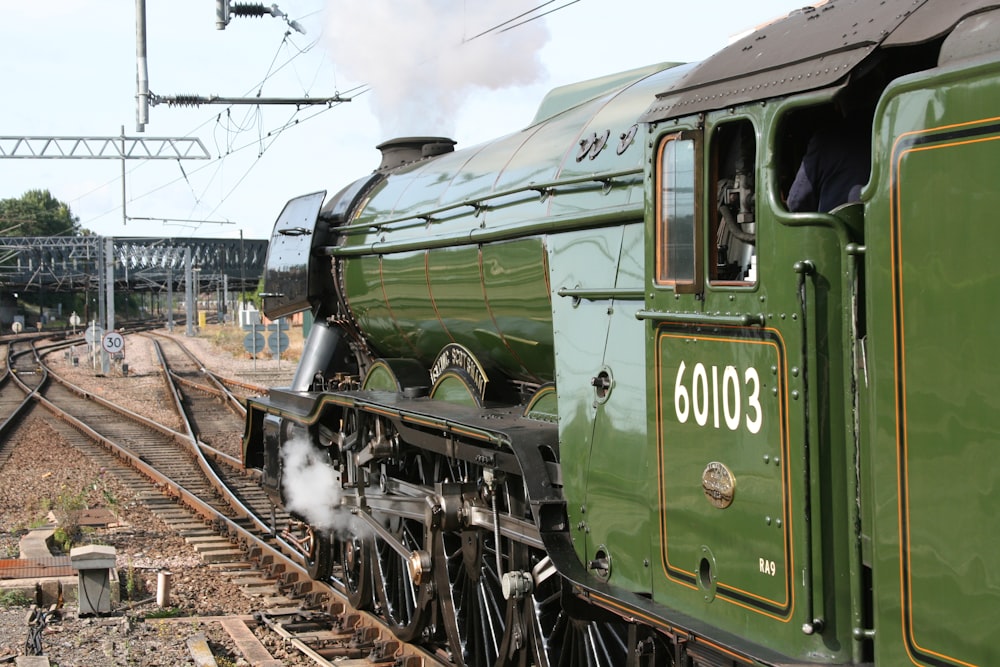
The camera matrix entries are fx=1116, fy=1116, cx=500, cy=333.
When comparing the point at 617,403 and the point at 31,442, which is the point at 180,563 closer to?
the point at 617,403

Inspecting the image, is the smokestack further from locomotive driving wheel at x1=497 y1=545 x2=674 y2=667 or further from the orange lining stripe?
the orange lining stripe

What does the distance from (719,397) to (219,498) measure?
37.7 ft

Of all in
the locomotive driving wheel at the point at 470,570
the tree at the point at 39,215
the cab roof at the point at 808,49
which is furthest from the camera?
the tree at the point at 39,215

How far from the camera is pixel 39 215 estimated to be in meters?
113

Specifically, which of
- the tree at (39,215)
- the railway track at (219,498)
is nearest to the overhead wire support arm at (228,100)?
the railway track at (219,498)

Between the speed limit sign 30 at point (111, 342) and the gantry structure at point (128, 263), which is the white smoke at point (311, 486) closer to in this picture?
the speed limit sign 30 at point (111, 342)

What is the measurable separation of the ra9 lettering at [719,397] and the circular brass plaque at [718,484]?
0.50 feet

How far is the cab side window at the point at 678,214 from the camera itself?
13.1 ft

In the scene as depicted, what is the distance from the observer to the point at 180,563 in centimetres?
1109

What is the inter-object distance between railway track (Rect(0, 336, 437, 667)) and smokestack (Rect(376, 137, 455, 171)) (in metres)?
3.75

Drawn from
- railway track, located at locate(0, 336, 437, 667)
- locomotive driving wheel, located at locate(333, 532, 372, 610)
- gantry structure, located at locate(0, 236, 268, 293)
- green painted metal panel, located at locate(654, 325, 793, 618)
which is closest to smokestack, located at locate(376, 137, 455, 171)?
locomotive driving wheel, located at locate(333, 532, 372, 610)

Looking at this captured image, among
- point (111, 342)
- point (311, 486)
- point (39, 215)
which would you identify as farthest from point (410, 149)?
point (39, 215)

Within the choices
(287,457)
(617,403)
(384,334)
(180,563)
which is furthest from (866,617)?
(180,563)

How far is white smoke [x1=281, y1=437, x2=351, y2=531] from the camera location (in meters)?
9.35
